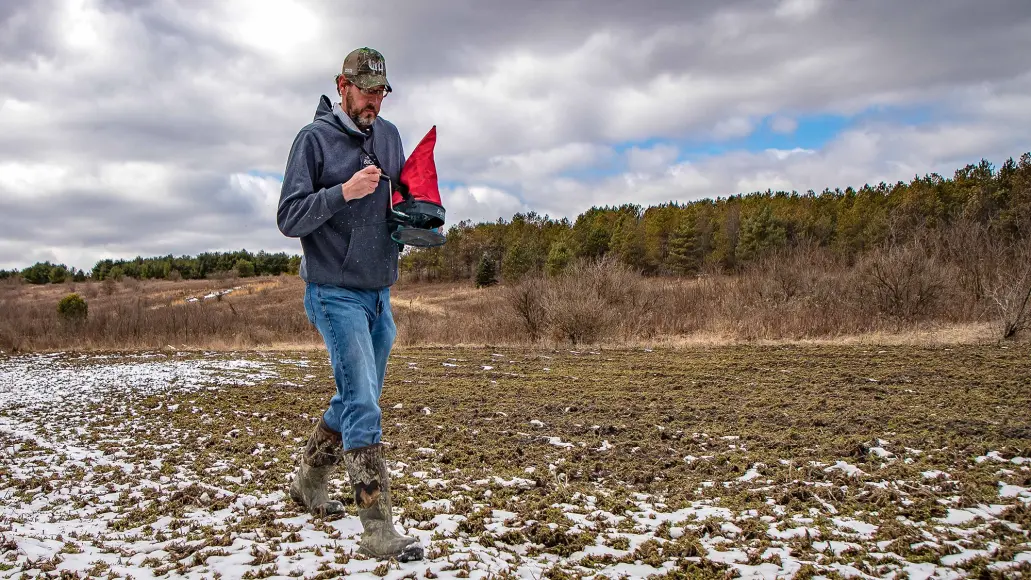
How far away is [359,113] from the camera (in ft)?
9.89

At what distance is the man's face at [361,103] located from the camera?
2.96m

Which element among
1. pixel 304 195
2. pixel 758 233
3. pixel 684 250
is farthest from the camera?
pixel 684 250

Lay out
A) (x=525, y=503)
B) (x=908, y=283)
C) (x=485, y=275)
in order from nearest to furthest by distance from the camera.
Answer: (x=525, y=503)
(x=908, y=283)
(x=485, y=275)

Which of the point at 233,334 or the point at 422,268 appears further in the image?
the point at 422,268

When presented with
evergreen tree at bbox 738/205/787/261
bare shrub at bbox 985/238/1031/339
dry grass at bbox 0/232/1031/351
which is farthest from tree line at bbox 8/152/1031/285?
bare shrub at bbox 985/238/1031/339

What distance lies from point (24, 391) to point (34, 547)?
9285mm

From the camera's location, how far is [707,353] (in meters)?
13.1

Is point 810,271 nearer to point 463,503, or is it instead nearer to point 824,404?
point 824,404

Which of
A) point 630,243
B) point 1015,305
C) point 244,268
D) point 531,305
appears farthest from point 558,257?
point 244,268

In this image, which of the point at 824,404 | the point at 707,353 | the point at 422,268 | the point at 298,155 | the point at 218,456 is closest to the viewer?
the point at 298,155

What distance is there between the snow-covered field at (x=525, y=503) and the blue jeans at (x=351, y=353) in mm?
556

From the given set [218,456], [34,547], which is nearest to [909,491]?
[34,547]

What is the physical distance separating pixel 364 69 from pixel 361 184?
0.57 m

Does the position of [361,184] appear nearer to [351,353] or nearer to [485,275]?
[351,353]
